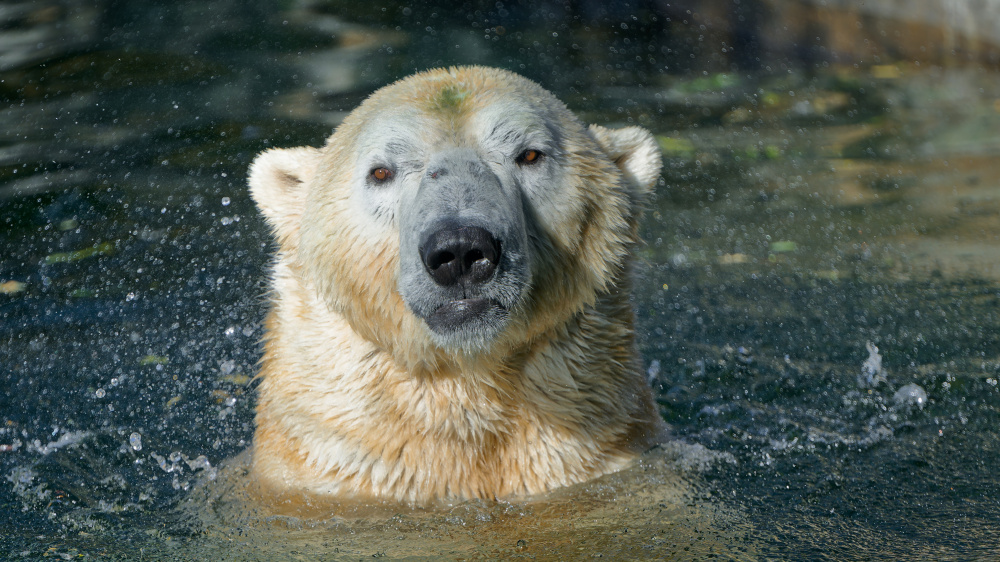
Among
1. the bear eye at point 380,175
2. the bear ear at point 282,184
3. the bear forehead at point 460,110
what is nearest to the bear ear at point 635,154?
the bear forehead at point 460,110

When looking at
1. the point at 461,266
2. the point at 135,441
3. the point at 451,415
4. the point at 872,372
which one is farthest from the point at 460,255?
the point at 872,372

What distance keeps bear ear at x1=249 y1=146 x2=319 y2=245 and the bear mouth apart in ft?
3.34

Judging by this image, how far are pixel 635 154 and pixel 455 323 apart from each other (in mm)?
1200

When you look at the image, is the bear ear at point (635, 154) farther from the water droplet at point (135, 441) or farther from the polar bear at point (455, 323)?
the water droplet at point (135, 441)

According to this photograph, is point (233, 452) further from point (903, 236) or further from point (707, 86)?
point (707, 86)

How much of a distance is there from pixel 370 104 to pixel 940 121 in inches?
267

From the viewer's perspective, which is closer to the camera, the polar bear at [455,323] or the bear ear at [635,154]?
the polar bear at [455,323]

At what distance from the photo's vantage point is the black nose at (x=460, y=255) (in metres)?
2.85

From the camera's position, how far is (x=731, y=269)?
6.27 metres

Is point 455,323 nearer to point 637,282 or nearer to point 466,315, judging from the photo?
point 466,315

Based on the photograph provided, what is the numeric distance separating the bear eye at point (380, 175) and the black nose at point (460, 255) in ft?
1.61

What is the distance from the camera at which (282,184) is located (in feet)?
12.7

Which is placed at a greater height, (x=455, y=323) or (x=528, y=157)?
(x=528, y=157)

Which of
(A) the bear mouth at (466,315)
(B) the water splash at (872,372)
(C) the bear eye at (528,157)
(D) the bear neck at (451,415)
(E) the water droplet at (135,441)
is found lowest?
(E) the water droplet at (135,441)
